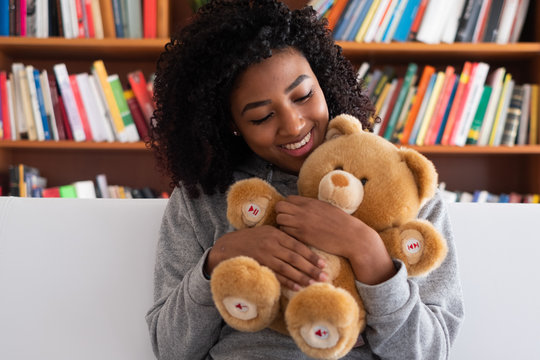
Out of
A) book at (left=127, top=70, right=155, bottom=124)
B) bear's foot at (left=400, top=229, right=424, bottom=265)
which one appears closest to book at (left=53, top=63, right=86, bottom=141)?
book at (left=127, top=70, right=155, bottom=124)

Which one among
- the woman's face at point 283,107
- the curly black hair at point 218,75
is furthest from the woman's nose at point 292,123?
the curly black hair at point 218,75

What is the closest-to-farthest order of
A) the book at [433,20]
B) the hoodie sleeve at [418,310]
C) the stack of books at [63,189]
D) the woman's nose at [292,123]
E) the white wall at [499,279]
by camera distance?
the hoodie sleeve at [418,310] → the woman's nose at [292,123] → the white wall at [499,279] → the book at [433,20] → the stack of books at [63,189]

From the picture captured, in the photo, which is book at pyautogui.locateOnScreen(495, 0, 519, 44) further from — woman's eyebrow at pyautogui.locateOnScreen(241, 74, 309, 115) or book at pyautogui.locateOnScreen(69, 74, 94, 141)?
book at pyautogui.locateOnScreen(69, 74, 94, 141)

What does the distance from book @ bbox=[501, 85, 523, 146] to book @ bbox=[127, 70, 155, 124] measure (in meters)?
1.30

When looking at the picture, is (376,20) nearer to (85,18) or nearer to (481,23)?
(481,23)

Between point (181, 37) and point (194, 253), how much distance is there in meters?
0.41

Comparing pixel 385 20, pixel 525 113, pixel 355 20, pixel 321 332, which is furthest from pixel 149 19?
pixel 321 332

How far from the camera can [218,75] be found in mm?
985

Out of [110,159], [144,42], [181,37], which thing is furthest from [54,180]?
[181,37]

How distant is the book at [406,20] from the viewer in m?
2.00

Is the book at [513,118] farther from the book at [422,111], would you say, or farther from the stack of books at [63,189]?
the stack of books at [63,189]

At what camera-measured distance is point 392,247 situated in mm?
746

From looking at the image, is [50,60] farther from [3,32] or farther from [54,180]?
[54,180]

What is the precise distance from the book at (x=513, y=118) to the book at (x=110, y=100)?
140cm
